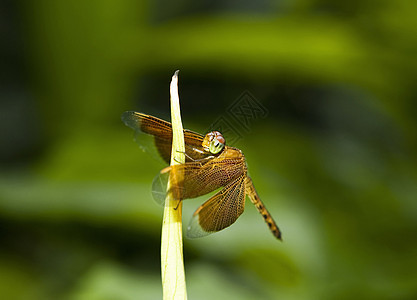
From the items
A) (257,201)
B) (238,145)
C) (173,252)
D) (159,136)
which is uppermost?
(238,145)

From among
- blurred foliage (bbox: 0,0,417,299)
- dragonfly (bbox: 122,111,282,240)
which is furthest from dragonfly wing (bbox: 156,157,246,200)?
blurred foliage (bbox: 0,0,417,299)

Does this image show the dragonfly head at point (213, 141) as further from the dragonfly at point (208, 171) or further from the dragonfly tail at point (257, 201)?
the dragonfly tail at point (257, 201)

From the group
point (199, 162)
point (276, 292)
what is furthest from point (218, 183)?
point (276, 292)

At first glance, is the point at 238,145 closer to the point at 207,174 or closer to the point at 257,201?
the point at 257,201

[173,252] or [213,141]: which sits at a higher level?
[213,141]

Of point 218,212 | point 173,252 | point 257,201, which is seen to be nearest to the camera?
point 173,252

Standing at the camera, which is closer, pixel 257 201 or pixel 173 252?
pixel 173 252

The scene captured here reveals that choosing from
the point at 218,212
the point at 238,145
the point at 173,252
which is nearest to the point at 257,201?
the point at 218,212
